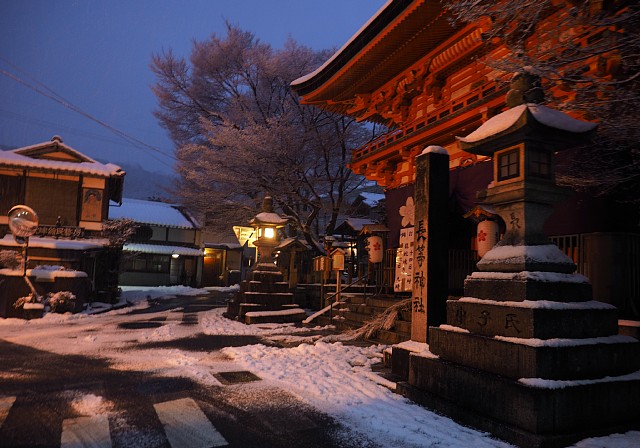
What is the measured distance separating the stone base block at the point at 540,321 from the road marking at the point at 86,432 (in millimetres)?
4328

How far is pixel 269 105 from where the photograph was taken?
24672 millimetres

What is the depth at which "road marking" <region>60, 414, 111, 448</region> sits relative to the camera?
3.99m

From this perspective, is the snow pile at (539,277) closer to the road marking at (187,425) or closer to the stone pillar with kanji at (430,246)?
the stone pillar with kanji at (430,246)

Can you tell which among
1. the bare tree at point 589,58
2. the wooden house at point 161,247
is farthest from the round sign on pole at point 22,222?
the wooden house at point 161,247

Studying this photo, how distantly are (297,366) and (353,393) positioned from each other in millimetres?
1853

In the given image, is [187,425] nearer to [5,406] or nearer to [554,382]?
[5,406]

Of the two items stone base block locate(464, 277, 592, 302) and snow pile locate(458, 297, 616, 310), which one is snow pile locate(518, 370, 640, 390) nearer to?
snow pile locate(458, 297, 616, 310)

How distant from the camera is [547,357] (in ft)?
13.9

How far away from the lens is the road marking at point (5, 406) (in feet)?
15.2

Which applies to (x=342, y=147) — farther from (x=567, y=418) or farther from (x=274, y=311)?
(x=567, y=418)

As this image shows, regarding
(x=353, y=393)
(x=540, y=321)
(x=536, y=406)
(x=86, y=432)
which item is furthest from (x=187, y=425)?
(x=540, y=321)

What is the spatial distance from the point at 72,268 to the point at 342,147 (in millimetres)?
14682

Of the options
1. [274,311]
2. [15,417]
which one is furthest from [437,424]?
[274,311]

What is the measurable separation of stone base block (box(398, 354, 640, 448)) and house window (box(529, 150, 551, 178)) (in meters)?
2.47
